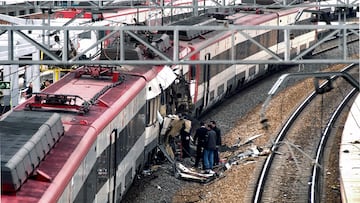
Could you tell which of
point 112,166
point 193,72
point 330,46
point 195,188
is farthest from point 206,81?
point 330,46

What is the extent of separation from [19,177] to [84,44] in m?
17.7

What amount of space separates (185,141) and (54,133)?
26.3 ft

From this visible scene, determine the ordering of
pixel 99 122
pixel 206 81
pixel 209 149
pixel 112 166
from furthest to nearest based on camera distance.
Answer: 1. pixel 206 81
2. pixel 209 149
3. pixel 112 166
4. pixel 99 122

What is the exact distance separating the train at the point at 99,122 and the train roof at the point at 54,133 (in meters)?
0.01

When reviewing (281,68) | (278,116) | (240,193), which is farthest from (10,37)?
(281,68)

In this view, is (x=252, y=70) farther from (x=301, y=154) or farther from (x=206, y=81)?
(x=301, y=154)

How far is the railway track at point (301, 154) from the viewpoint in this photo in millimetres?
15570

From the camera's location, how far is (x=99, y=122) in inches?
455

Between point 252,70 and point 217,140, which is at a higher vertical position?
point 252,70

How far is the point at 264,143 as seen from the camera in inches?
772

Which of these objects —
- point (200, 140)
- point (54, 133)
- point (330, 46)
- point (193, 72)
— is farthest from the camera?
point (330, 46)

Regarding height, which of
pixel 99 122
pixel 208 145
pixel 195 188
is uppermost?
pixel 99 122

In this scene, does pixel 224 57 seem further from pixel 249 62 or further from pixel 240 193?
pixel 249 62

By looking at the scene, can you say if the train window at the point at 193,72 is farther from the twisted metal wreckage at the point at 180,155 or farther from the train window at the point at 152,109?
the train window at the point at 152,109
